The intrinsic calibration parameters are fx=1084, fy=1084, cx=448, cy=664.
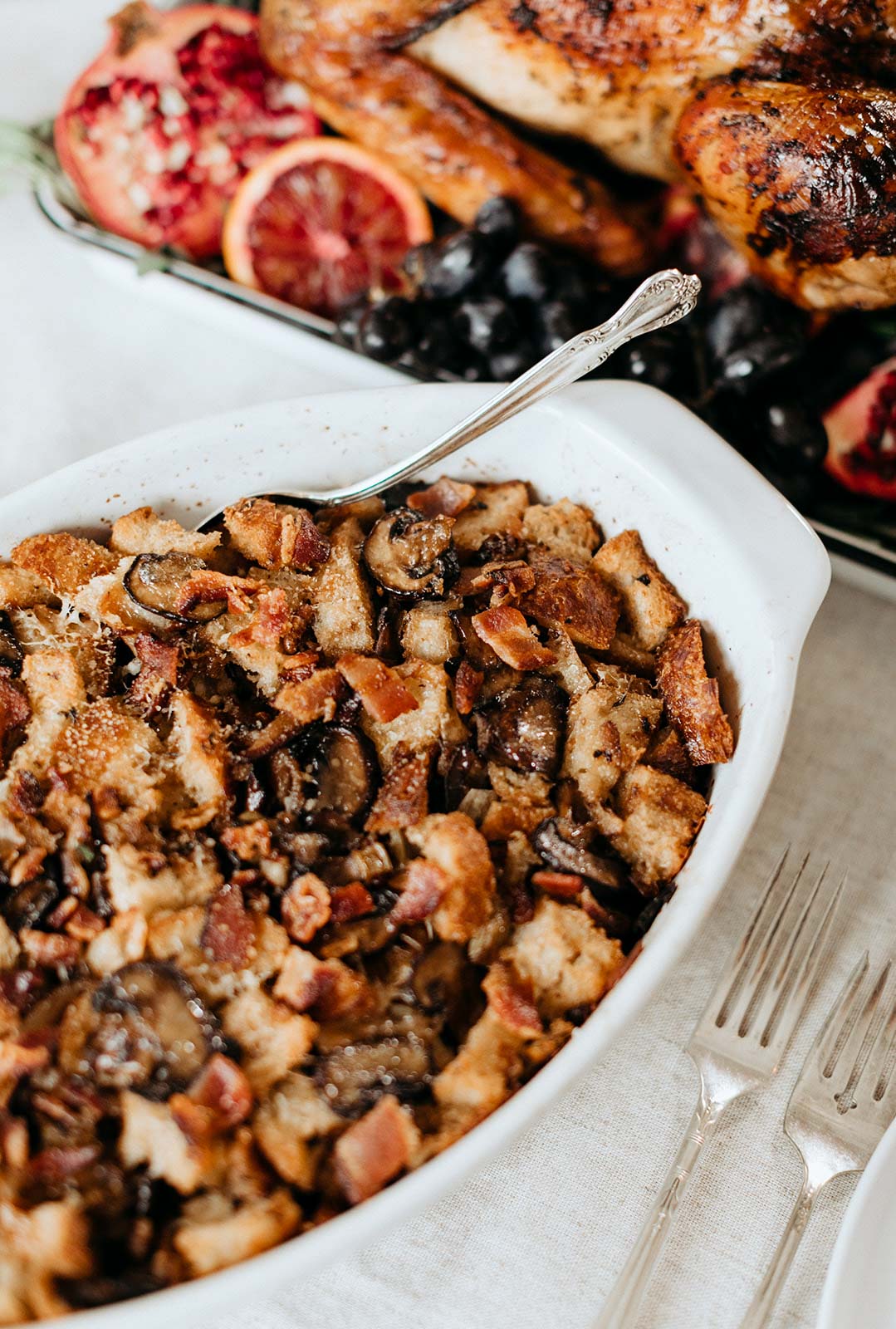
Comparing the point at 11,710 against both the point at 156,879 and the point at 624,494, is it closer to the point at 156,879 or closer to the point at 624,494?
the point at 156,879

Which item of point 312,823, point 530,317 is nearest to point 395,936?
point 312,823

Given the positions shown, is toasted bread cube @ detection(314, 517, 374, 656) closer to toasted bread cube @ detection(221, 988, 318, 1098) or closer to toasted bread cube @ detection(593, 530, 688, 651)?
toasted bread cube @ detection(593, 530, 688, 651)

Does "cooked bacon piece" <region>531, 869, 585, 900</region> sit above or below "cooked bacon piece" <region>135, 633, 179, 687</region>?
below

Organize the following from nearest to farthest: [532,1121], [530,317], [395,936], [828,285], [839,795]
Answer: [532,1121]
[395,936]
[839,795]
[828,285]
[530,317]

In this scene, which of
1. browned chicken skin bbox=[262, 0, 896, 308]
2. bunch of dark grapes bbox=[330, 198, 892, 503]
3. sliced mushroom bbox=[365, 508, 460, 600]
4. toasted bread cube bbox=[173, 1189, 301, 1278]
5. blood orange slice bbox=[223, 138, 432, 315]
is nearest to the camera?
toasted bread cube bbox=[173, 1189, 301, 1278]

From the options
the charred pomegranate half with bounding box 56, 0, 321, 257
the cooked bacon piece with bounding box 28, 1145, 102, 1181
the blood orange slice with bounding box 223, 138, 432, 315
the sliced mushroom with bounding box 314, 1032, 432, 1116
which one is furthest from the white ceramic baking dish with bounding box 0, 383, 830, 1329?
the charred pomegranate half with bounding box 56, 0, 321, 257

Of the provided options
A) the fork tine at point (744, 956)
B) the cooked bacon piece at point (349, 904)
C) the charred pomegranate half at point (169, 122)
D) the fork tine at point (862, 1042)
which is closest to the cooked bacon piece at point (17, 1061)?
the cooked bacon piece at point (349, 904)

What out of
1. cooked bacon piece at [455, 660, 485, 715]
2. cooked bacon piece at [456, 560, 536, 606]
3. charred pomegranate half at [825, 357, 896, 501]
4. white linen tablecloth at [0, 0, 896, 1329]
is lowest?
white linen tablecloth at [0, 0, 896, 1329]

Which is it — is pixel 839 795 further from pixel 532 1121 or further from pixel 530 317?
pixel 530 317
